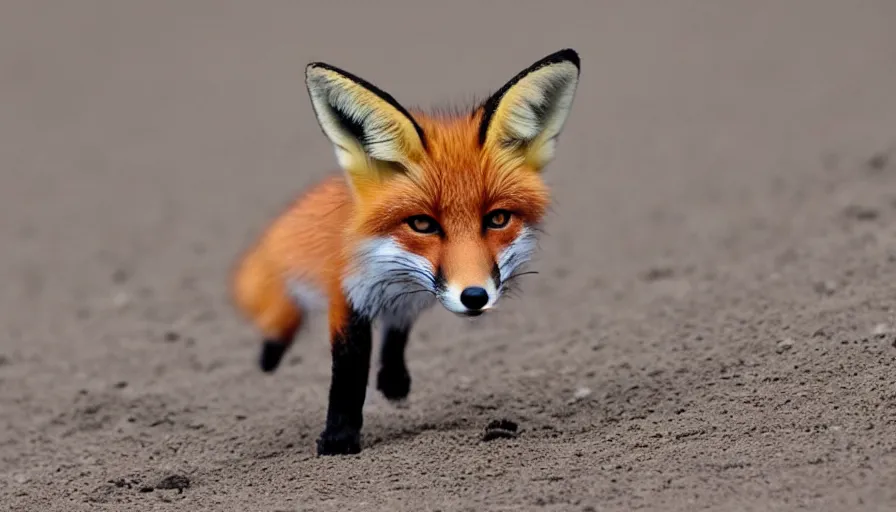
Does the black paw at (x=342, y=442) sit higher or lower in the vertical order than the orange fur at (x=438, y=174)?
lower

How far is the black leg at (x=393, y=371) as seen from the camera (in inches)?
215

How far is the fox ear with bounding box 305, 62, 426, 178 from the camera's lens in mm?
4207

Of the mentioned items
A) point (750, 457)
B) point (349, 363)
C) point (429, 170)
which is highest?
point (429, 170)

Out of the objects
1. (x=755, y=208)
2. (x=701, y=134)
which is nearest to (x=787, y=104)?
(x=701, y=134)

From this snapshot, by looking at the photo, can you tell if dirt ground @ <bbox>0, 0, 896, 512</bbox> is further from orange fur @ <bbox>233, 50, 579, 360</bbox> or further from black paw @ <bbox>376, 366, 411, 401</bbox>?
orange fur @ <bbox>233, 50, 579, 360</bbox>

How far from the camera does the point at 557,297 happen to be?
7.93 m

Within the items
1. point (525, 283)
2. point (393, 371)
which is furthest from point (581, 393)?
point (525, 283)

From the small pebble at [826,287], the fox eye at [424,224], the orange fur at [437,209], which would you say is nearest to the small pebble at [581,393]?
the orange fur at [437,209]

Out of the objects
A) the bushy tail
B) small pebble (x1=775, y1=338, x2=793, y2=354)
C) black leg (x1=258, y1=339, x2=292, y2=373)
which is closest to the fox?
the bushy tail

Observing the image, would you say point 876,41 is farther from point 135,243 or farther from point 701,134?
point 135,243

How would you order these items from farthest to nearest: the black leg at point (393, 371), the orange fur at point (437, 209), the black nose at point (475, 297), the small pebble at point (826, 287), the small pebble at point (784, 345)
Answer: the small pebble at point (826, 287), the black leg at point (393, 371), the small pebble at point (784, 345), the orange fur at point (437, 209), the black nose at point (475, 297)

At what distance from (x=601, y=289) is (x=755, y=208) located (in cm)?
212

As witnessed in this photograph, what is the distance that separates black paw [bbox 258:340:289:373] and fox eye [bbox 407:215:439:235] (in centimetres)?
140

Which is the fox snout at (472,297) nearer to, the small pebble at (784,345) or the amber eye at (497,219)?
the amber eye at (497,219)
